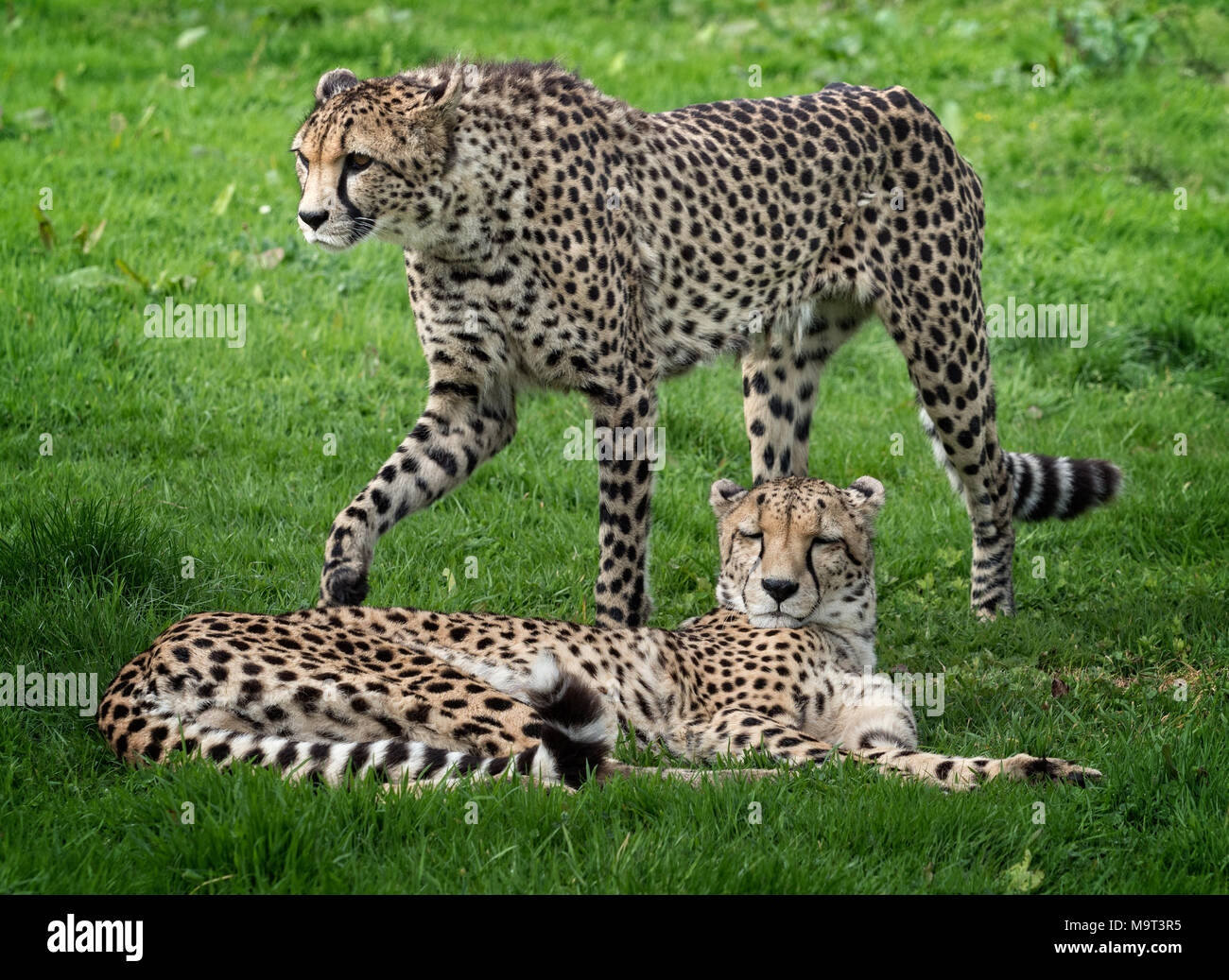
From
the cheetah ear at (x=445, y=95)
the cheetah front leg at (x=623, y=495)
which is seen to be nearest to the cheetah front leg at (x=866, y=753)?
the cheetah front leg at (x=623, y=495)

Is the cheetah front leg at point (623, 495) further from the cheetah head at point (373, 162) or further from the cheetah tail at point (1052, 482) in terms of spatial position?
the cheetah tail at point (1052, 482)

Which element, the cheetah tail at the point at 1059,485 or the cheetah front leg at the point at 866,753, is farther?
the cheetah tail at the point at 1059,485

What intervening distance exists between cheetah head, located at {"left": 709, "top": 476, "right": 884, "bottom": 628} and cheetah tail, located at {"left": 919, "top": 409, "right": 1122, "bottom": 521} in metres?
1.28

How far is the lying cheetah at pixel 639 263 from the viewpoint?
5.11 m

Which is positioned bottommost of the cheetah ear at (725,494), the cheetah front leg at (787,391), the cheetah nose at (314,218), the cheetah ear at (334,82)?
the cheetah ear at (725,494)

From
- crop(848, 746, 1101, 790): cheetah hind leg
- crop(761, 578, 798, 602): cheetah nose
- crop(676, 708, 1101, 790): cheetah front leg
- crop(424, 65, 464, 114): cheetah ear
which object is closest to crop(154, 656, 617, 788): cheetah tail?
crop(676, 708, 1101, 790): cheetah front leg

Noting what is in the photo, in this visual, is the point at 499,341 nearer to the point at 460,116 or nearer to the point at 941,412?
the point at 460,116

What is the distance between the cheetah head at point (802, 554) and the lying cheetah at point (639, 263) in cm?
42

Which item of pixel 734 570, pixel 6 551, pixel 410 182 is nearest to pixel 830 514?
pixel 734 570

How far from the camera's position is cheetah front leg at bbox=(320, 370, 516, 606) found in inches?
201

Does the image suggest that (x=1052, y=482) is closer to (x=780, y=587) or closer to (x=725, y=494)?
(x=725, y=494)

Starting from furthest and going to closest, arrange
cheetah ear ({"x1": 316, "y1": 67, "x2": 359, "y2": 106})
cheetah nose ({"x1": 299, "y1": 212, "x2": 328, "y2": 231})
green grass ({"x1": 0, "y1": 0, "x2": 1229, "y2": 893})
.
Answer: cheetah ear ({"x1": 316, "y1": 67, "x2": 359, "y2": 106}) → cheetah nose ({"x1": 299, "y1": 212, "x2": 328, "y2": 231}) → green grass ({"x1": 0, "y1": 0, "x2": 1229, "y2": 893})

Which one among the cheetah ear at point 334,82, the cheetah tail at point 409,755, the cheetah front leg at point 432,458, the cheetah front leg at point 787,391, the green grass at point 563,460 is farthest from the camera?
the cheetah front leg at point 787,391

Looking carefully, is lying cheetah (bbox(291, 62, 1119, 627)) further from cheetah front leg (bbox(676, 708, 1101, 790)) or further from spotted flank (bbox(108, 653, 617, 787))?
spotted flank (bbox(108, 653, 617, 787))
